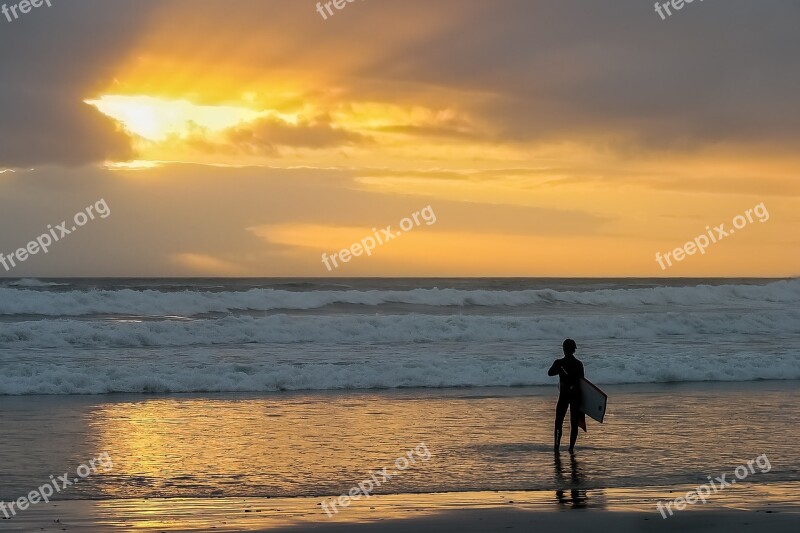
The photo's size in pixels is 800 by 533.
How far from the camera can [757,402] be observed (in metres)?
18.0

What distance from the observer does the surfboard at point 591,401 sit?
12680mm

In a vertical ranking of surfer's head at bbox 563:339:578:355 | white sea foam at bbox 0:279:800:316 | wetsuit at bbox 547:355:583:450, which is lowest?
wetsuit at bbox 547:355:583:450

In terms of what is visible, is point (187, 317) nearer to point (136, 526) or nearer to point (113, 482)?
point (113, 482)

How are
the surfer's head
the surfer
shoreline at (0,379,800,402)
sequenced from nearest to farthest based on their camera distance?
the surfer's head, the surfer, shoreline at (0,379,800,402)

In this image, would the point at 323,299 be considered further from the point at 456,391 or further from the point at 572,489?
the point at 572,489

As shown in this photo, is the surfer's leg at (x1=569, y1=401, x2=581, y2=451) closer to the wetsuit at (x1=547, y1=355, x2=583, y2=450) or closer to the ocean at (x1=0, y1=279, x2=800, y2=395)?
the wetsuit at (x1=547, y1=355, x2=583, y2=450)

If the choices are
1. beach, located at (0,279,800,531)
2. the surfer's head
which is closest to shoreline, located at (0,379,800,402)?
beach, located at (0,279,800,531)

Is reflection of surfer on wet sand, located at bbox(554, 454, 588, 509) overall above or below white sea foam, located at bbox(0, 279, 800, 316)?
below

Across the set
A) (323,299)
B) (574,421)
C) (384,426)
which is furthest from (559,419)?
(323,299)

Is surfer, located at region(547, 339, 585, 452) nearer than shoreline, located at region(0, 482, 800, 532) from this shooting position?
No

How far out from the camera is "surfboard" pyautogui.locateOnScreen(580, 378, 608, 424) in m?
12.7

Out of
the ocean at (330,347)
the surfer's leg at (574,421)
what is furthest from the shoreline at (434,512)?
the ocean at (330,347)

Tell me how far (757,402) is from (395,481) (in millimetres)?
10306

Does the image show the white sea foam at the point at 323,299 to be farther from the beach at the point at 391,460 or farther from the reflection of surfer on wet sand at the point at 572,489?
the reflection of surfer on wet sand at the point at 572,489
